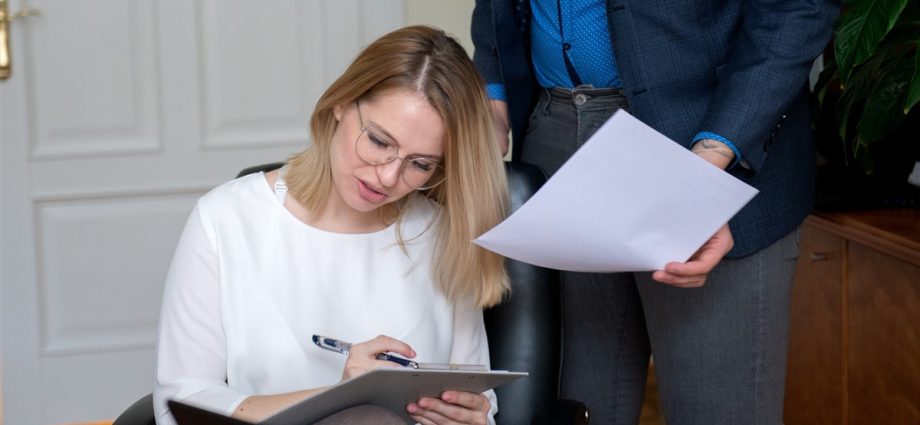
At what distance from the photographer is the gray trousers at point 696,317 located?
167 centimetres

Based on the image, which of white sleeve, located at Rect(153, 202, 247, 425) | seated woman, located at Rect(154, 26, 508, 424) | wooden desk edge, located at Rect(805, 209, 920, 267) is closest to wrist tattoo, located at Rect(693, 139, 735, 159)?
seated woman, located at Rect(154, 26, 508, 424)

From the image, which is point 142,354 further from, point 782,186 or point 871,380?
point 782,186

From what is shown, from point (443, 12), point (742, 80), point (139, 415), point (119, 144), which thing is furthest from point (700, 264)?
point (119, 144)

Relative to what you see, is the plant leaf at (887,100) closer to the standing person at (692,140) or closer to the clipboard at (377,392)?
the standing person at (692,140)

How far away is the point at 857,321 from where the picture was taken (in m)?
2.50

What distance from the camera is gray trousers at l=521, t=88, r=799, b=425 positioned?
5.47 ft

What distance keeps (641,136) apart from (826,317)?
1.51 meters

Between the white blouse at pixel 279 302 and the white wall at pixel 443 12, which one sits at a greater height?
the white wall at pixel 443 12

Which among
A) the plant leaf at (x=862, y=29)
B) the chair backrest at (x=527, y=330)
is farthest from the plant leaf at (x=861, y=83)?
the chair backrest at (x=527, y=330)

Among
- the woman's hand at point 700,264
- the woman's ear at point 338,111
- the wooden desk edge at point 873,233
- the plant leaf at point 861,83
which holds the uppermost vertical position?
the plant leaf at point 861,83

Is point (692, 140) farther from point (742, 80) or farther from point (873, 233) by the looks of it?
point (873, 233)

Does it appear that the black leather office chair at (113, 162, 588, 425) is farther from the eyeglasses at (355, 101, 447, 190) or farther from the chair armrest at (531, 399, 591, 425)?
the eyeglasses at (355, 101, 447, 190)

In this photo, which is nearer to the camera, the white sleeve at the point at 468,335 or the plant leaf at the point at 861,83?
the white sleeve at the point at 468,335

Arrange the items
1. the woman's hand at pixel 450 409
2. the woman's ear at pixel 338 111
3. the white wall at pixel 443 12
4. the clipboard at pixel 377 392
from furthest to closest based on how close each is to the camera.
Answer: the white wall at pixel 443 12 < the woman's ear at pixel 338 111 < the woman's hand at pixel 450 409 < the clipboard at pixel 377 392
